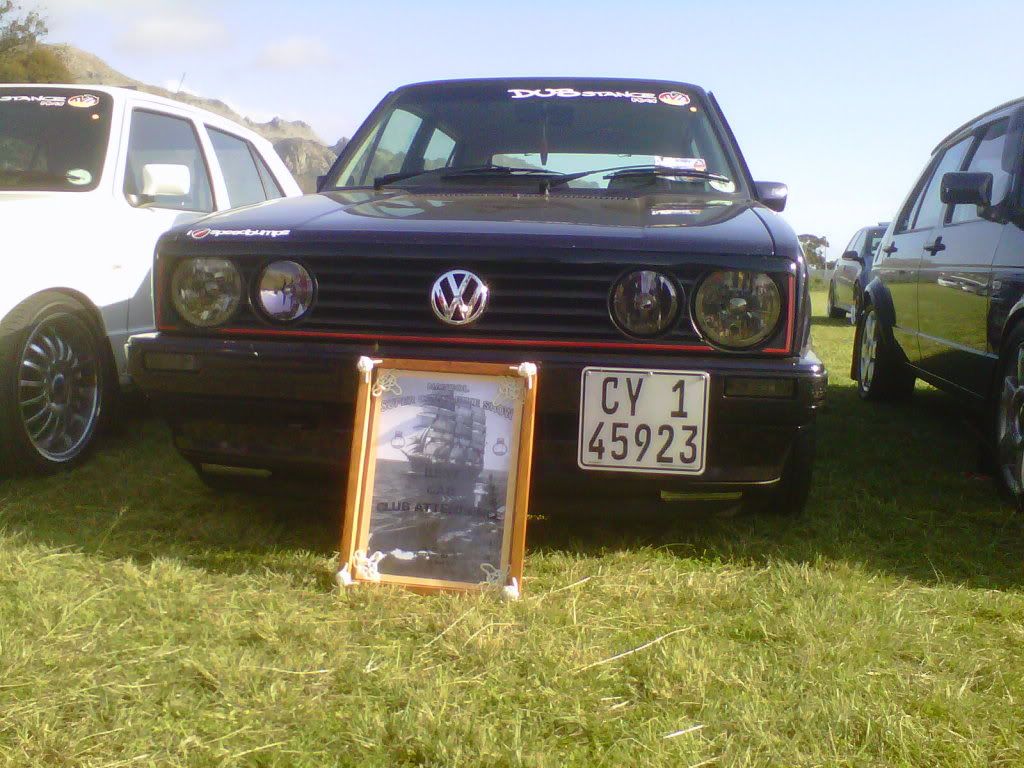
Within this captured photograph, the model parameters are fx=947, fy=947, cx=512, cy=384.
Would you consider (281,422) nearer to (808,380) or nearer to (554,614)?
(554,614)

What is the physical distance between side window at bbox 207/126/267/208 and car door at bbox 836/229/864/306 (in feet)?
30.0

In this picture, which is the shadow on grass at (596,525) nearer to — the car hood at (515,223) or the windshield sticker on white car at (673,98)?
the car hood at (515,223)

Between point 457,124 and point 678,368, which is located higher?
point 457,124

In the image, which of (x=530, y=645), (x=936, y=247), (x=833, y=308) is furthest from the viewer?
(x=833, y=308)

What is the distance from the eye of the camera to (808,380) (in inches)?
95.7

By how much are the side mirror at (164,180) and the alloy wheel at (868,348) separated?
3844 millimetres

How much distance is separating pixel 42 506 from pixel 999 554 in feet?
10.2

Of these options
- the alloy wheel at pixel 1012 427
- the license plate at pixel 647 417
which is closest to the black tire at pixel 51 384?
the license plate at pixel 647 417

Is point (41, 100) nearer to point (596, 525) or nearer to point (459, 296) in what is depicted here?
point (459, 296)

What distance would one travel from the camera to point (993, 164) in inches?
167

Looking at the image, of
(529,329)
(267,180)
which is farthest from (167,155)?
(529,329)

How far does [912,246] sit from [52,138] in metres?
4.23

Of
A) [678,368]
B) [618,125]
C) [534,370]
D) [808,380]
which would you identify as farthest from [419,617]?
[618,125]

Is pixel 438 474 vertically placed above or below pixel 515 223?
below
